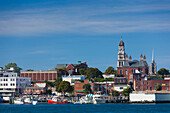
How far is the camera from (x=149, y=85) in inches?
7023

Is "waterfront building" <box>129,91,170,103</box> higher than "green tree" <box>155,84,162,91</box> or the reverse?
the reverse

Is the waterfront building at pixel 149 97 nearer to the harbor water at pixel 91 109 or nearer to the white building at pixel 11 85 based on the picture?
the harbor water at pixel 91 109

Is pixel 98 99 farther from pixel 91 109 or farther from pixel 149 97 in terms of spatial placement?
pixel 91 109

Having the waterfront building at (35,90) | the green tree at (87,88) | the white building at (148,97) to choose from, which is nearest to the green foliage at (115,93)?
the green tree at (87,88)

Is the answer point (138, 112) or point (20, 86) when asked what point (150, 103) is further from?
point (20, 86)

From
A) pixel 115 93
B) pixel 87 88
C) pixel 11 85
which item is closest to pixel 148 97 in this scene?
pixel 115 93

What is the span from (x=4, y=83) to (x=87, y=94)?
32.3 metres

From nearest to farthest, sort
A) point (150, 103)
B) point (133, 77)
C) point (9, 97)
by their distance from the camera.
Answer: point (150, 103) → point (9, 97) → point (133, 77)

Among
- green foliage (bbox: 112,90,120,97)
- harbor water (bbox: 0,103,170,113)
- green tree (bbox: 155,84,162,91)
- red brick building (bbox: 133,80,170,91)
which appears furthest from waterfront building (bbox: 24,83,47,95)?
harbor water (bbox: 0,103,170,113)

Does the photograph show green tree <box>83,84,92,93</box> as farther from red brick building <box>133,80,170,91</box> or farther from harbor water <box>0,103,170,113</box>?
harbor water <box>0,103,170,113</box>

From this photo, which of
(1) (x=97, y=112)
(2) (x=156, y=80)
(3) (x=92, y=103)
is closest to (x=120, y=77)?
(2) (x=156, y=80)

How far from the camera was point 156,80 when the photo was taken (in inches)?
7008

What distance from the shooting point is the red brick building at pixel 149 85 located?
177 metres

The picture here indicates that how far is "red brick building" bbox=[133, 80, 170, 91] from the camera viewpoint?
177 metres
